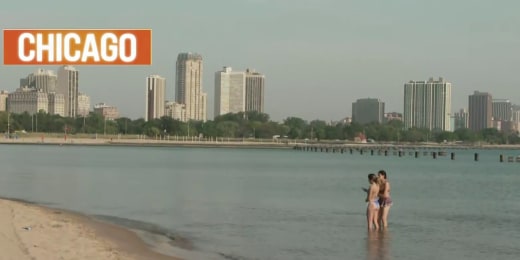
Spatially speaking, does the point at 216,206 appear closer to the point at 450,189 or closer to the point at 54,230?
→ the point at 54,230

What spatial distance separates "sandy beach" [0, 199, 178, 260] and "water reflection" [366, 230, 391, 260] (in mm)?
5881


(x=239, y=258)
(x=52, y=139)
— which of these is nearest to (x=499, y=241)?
(x=239, y=258)

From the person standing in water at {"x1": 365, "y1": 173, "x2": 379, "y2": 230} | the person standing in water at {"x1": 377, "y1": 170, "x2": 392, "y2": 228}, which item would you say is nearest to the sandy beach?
the person standing in water at {"x1": 365, "y1": 173, "x2": 379, "y2": 230}

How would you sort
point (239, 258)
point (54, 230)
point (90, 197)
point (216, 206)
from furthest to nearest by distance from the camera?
point (90, 197) → point (216, 206) → point (54, 230) → point (239, 258)

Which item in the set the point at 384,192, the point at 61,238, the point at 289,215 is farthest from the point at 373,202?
the point at 61,238

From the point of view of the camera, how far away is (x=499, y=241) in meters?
24.9

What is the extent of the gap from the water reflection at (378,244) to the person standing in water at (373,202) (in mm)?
359

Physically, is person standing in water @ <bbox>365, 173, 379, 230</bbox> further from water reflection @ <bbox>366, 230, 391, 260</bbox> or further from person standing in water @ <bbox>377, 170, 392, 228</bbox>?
water reflection @ <bbox>366, 230, 391, 260</bbox>

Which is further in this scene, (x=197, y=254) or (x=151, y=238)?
Result: (x=151, y=238)

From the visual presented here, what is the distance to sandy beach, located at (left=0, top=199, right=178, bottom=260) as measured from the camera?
674 inches

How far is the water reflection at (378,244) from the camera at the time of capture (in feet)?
68.3

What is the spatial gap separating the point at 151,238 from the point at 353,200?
19.7 meters

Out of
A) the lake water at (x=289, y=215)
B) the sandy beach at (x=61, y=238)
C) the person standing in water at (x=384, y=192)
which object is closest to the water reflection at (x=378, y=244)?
the lake water at (x=289, y=215)

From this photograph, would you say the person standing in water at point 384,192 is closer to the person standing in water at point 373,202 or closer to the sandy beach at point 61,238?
the person standing in water at point 373,202
